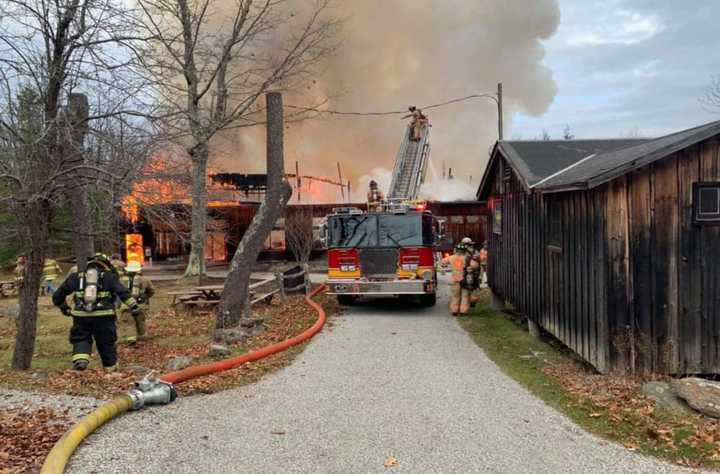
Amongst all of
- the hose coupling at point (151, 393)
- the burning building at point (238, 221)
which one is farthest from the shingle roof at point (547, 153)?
the burning building at point (238, 221)

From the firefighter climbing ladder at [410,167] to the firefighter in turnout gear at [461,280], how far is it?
16.4 feet

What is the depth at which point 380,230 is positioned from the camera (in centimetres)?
1310

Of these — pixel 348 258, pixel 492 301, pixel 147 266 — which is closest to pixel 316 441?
pixel 348 258

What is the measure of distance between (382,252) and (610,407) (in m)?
7.66

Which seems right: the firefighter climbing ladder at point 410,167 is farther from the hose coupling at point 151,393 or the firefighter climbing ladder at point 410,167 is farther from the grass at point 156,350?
the hose coupling at point 151,393

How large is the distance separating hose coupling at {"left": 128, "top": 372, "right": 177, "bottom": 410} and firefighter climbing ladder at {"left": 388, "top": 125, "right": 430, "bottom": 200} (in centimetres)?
1261

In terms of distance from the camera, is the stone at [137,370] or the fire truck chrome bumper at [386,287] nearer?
the stone at [137,370]

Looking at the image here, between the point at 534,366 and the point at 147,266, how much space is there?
26.8m

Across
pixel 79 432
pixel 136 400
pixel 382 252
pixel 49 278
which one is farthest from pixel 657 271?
pixel 49 278

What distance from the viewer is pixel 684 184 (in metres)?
6.94

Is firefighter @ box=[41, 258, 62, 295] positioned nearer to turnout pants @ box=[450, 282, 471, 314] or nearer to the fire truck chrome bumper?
the fire truck chrome bumper

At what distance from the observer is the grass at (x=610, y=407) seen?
4.75 meters

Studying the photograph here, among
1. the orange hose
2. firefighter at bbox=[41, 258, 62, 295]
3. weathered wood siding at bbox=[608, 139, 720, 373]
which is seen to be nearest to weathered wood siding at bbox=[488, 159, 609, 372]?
weathered wood siding at bbox=[608, 139, 720, 373]

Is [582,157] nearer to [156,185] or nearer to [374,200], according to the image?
[374,200]
